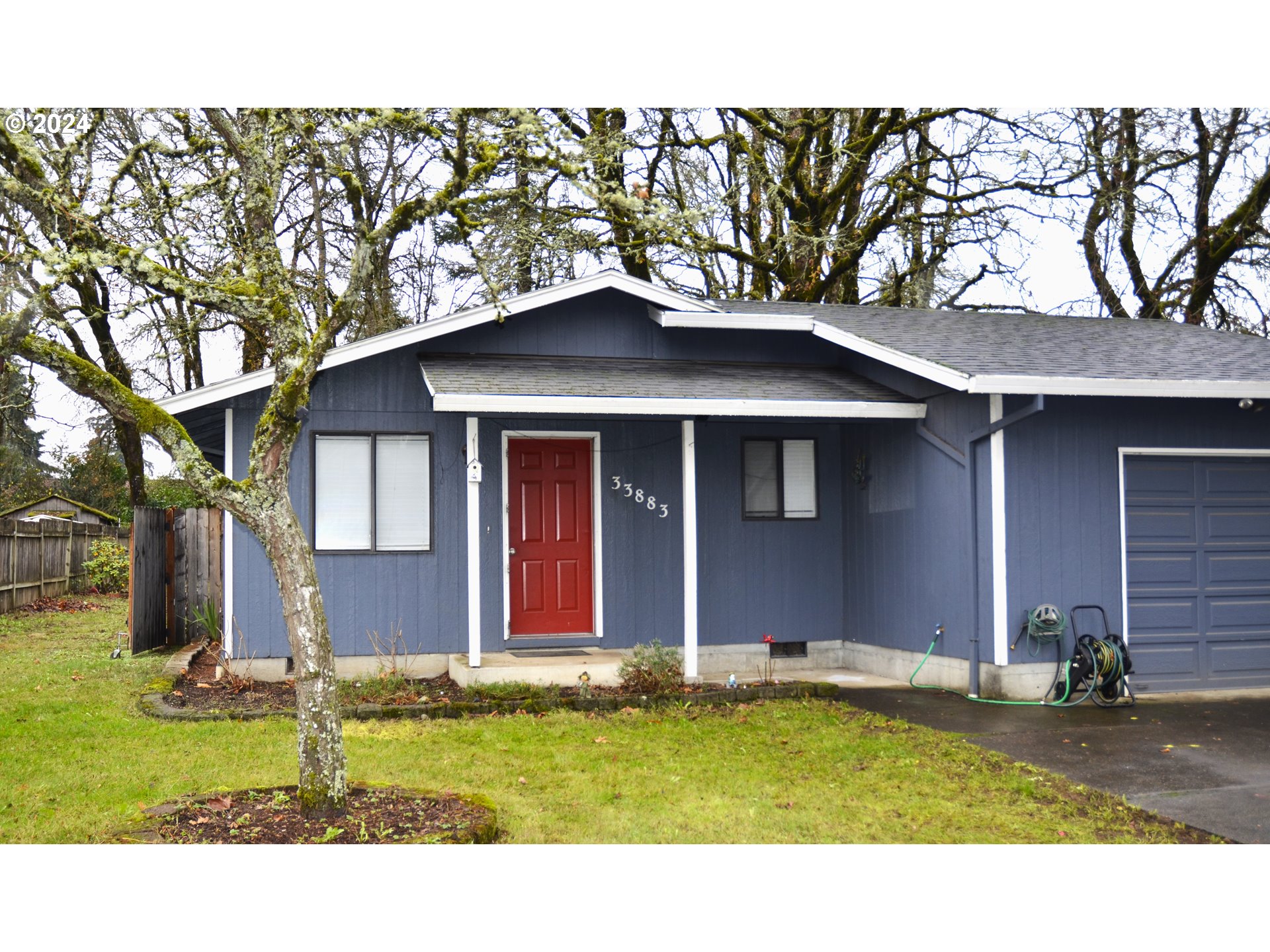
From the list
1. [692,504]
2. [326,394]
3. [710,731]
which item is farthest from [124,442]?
[710,731]

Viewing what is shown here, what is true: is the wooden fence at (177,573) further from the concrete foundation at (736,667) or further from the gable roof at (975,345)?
the gable roof at (975,345)

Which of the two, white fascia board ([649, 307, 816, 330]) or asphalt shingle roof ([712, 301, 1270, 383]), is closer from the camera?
asphalt shingle roof ([712, 301, 1270, 383])

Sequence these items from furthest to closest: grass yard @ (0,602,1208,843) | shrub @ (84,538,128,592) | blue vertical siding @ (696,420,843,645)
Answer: shrub @ (84,538,128,592) < blue vertical siding @ (696,420,843,645) < grass yard @ (0,602,1208,843)

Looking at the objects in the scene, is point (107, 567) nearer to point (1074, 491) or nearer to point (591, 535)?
point (591, 535)

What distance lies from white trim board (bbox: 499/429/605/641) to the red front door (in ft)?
0.14

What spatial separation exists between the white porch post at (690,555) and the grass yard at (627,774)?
1050 millimetres

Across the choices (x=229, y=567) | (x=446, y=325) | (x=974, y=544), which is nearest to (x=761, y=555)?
(x=974, y=544)

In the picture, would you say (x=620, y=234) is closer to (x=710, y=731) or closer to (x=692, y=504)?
(x=692, y=504)

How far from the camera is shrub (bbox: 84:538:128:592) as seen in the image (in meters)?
22.5

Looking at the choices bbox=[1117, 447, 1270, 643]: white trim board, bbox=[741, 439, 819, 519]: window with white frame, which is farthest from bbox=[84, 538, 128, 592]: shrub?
bbox=[1117, 447, 1270, 643]: white trim board

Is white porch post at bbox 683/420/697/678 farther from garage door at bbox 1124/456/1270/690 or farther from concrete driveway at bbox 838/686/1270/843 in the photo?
garage door at bbox 1124/456/1270/690

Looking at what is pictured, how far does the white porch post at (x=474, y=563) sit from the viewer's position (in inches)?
374

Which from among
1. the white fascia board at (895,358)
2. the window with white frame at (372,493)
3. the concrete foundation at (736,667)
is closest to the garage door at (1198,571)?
the concrete foundation at (736,667)

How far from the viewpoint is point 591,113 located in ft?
55.9
